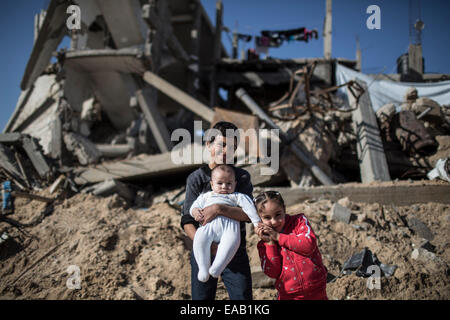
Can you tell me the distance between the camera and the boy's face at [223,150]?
2.09 metres

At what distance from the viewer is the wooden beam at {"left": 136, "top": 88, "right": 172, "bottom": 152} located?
296 inches

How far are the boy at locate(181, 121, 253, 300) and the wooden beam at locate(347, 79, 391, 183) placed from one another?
4479 mm

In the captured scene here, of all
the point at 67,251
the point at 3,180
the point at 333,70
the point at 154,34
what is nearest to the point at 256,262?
the point at 67,251

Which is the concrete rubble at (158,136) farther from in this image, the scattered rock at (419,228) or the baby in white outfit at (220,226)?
the baby in white outfit at (220,226)

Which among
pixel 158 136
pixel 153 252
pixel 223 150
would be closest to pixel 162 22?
pixel 158 136

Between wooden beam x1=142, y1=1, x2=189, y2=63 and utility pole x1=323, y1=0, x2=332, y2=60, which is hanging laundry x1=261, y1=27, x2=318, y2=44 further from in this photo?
wooden beam x1=142, y1=1, x2=189, y2=63

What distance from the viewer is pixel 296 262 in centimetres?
197

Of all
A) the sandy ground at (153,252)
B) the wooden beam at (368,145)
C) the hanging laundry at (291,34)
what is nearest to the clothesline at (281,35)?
the hanging laundry at (291,34)

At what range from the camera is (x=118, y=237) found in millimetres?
4371

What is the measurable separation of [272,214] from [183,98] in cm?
568

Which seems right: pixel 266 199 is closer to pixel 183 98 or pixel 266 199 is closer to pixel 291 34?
pixel 183 98

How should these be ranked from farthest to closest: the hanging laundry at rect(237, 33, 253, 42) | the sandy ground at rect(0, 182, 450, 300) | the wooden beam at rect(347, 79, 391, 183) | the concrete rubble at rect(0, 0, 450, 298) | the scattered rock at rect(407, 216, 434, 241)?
the hanging laundry at rect(237, 33, 253, 42) → the wooden beam at rect(347, 79, 391, 183) → the concrete rubble at rect(0, 0, 450, 298) → the scattered rock at rect(407, 216, 434, 241) → the sandy ground at rect(0, 182, 450, 300)

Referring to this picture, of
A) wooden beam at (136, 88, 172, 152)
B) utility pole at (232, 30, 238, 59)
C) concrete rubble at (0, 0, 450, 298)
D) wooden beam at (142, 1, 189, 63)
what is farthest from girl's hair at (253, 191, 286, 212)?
utility pole at (232, 30, 238, 59)

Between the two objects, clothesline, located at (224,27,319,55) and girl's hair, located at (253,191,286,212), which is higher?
clothesline, located at (224,27,319,55)
